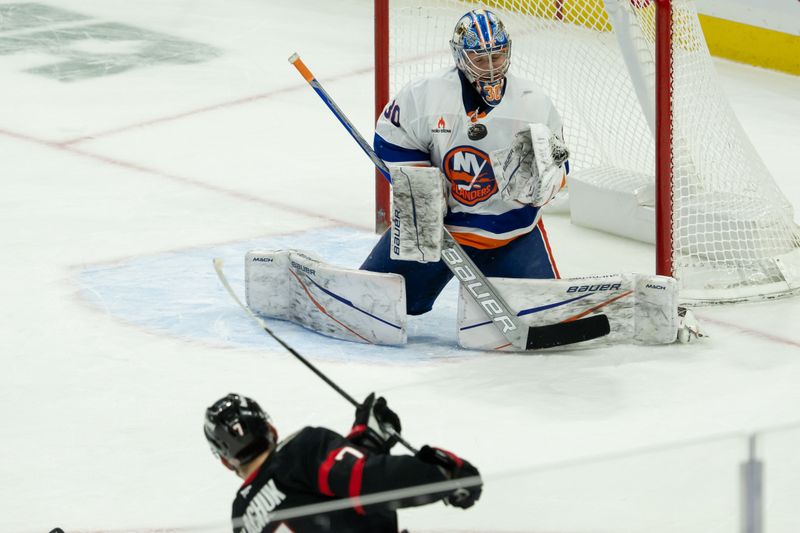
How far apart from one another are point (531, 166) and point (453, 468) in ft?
6.02

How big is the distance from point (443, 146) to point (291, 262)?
0.61 meters

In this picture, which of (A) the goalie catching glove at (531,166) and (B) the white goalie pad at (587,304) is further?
(B) the white goalie pad at (587,304)

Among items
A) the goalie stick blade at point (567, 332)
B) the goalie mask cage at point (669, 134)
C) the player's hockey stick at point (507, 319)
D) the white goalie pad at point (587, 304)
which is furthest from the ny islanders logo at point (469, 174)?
the goalie mask cage at point (669, 134)

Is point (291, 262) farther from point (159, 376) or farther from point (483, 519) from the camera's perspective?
point (483, 519)

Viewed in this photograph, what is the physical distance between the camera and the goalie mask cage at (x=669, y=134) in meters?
4.57

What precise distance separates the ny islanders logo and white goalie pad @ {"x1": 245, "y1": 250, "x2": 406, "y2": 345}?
0.96ft

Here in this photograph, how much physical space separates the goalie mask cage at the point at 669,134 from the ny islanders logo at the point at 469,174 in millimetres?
605

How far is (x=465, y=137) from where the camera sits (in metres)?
4.13

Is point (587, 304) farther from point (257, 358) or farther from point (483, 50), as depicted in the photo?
point (257, 358)

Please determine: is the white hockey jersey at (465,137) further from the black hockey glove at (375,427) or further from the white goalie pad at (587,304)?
the black hockey glove at (375,427)

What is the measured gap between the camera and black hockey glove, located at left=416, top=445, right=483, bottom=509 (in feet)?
6.97

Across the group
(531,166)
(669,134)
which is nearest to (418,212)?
(531,166)

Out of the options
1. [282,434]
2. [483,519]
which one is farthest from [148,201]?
[483,519]

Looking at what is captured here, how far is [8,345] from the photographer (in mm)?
4348
